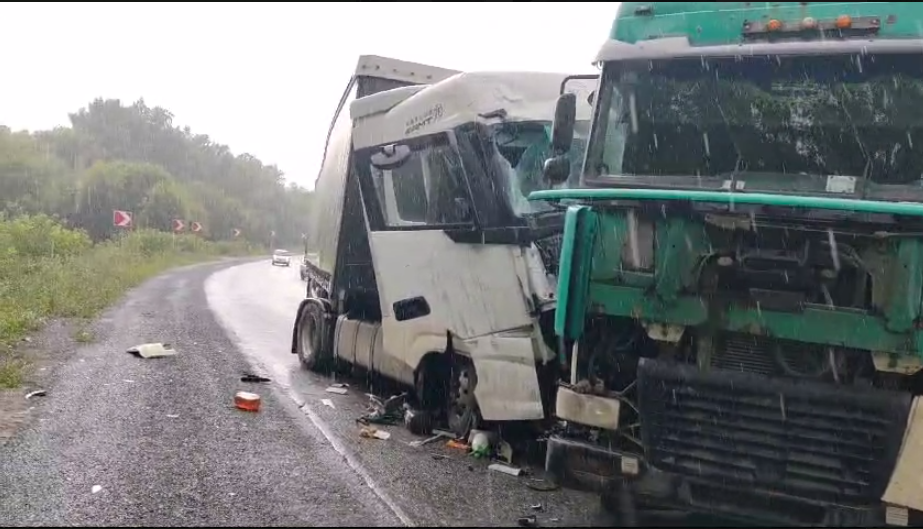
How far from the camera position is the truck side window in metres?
6.65

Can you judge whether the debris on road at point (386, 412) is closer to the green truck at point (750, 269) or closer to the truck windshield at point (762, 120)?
the green truck at point (750, 269)

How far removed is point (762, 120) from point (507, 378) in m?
2.38

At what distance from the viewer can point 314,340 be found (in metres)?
10.5

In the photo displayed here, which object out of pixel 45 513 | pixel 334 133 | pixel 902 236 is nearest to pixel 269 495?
pixel 45 513

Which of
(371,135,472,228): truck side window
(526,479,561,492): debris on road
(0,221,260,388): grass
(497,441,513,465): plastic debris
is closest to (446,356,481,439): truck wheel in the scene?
(497,441,513,465): plastic debris

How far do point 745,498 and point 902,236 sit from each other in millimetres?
1479

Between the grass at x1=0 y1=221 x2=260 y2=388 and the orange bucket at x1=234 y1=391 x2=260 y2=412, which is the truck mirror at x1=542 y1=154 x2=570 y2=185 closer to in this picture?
the orange bucket at x1=234 y1=391 x2=260 y2=412

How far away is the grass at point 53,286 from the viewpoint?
11.4 m

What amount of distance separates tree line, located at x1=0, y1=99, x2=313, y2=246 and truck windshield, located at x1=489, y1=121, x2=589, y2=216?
926 cm

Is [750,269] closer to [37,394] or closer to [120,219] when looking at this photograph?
[37,394]

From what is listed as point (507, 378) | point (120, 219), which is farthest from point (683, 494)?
point (120, 219)

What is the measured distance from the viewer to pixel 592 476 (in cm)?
477

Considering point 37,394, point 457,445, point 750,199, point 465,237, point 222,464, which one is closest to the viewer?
point 750,199

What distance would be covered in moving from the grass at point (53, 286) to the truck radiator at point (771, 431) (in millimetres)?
6644
